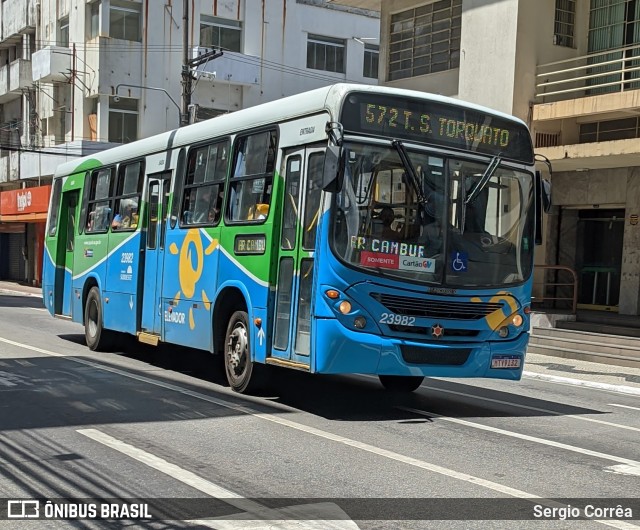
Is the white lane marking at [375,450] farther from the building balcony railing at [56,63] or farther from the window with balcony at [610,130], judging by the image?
the building balcony railing at [56,63]

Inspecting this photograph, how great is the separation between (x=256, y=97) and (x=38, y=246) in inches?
545

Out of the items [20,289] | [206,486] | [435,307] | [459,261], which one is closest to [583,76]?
[459,261]

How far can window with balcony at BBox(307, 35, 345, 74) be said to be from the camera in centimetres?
4441

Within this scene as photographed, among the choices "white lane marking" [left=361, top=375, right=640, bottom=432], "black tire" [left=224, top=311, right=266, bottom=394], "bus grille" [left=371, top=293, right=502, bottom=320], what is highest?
"bus grille" [left=371, top=293, right=502, bottom=320]

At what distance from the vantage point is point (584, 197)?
2338 cm

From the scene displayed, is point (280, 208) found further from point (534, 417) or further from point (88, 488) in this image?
point (88, 488)

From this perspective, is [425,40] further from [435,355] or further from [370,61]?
[370,61]

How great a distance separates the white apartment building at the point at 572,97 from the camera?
21.5m

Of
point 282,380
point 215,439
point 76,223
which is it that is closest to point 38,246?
point 76,223

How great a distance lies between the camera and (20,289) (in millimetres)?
41938

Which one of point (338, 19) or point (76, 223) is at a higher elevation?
point (338, 19)

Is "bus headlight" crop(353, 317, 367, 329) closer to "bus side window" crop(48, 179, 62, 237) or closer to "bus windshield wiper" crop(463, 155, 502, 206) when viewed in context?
"bus windshield wiper" crop(463, 155, 502, 206)

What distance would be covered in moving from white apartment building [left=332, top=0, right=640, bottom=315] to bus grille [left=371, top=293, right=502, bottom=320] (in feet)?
36.6

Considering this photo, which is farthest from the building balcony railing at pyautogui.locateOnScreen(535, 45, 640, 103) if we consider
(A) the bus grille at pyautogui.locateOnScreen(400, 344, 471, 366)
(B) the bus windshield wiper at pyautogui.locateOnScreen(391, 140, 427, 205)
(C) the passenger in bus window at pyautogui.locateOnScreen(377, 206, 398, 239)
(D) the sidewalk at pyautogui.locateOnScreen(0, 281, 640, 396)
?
(C) the passenger in bus window at pyautogui.locateOnScreen(377, 206, 398, 239)
